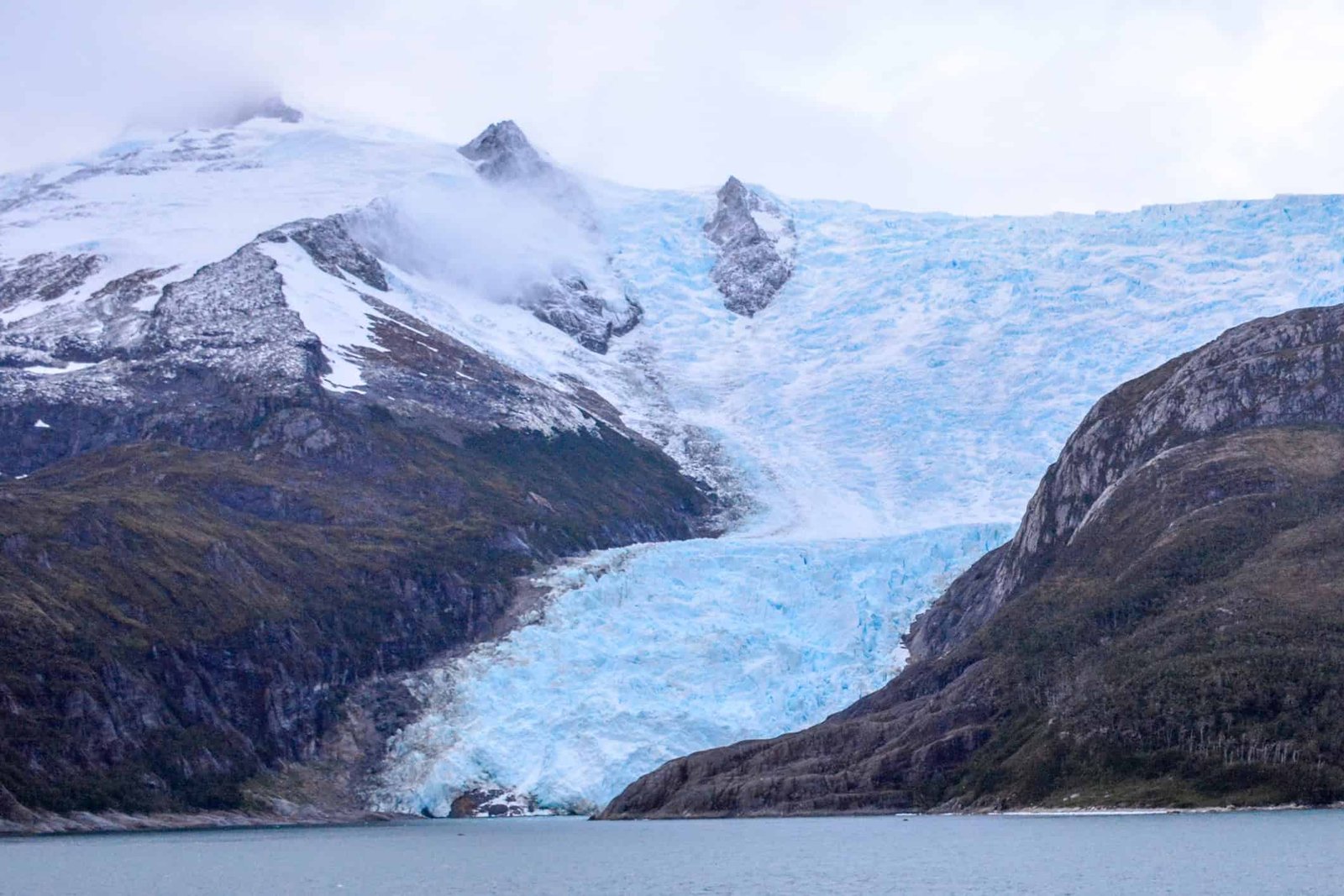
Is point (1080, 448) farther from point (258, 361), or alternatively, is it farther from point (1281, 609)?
point (258, 361)

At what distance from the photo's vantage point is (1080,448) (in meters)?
144

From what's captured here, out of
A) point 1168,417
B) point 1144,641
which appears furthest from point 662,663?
point 1144,641

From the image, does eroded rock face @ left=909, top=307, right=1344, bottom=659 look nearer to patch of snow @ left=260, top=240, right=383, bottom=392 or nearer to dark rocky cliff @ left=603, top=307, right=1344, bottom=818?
dark rocky cliff @ left=603, top=307, right=1344, bottom=818

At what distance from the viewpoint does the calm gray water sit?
66.8 m

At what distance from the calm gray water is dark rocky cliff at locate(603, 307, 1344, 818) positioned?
16.8 feet

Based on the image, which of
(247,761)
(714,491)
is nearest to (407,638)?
(247,761)

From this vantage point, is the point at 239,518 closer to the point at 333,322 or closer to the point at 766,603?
the point at 333,322

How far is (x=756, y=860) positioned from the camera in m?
81.8

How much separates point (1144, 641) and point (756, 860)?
3641 centimetres

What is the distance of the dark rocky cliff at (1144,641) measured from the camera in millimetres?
95938

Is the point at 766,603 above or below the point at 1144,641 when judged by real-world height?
above

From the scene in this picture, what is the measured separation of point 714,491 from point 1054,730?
90.7 m

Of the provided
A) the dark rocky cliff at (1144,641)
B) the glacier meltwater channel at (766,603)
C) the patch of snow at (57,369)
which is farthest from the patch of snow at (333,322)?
the dark rocky cliff at (1144,641)

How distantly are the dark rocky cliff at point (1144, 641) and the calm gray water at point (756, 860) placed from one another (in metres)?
5.13
